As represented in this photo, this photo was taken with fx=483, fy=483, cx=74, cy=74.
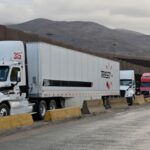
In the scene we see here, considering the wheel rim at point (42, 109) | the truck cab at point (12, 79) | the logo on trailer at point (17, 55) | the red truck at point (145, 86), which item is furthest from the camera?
the red truck at point (145, 86)

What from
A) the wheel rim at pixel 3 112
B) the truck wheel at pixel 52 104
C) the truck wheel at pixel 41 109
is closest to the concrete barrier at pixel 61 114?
the truck wheel at pixel 41 109

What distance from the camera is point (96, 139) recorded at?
14836mm

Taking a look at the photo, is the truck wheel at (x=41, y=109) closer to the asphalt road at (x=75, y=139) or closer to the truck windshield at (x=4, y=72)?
the truck windshield at (x=4, y=72)

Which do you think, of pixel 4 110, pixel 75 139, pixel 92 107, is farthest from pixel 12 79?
pixel 92 107

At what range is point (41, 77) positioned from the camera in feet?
79.4

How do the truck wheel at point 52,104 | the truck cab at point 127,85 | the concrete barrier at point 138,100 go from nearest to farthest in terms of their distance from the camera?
the truck wheel at point 52,104 → the concrete barrier at point 138,100 → the truck cab at point 127,85

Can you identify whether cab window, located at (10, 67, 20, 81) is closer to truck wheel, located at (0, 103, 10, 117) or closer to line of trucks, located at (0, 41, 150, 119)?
line of trucks, located at (0, 41, 150, 119)

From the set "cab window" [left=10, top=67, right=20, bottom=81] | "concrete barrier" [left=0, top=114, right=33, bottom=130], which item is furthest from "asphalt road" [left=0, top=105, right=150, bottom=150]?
"cab window" [left=10, top=67, right=20, bottom=81]

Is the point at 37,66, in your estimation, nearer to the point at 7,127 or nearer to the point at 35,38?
the point at 7,127

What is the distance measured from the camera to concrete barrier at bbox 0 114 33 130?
58.2ft

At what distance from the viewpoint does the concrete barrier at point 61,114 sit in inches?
882

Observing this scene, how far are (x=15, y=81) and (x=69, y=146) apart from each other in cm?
980

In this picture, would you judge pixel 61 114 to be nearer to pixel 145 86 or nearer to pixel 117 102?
pixel 117 102

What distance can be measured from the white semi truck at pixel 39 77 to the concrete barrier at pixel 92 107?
97 cm
